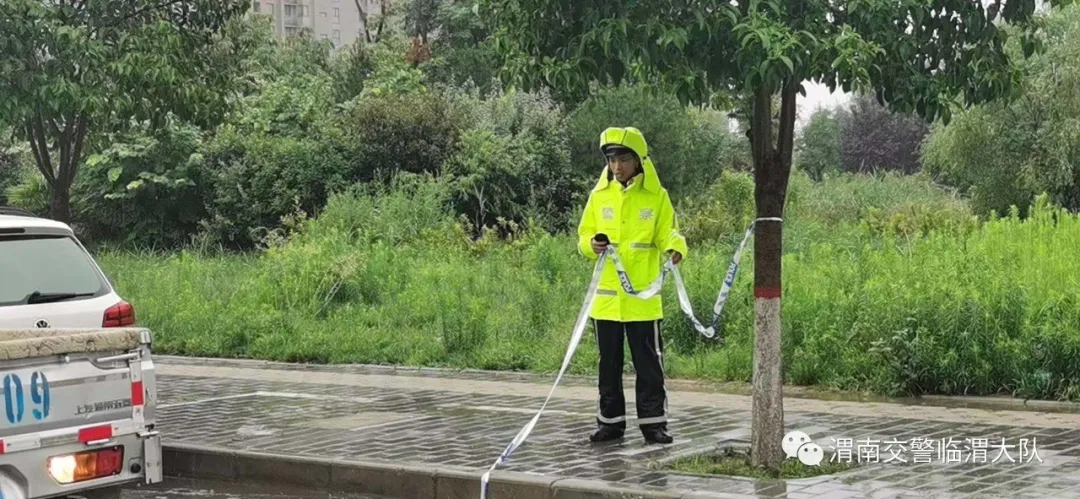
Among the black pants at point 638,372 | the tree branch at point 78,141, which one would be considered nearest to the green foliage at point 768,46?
the black pants at point 638,372

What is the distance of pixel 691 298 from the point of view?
1274cm

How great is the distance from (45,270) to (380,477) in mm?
2319

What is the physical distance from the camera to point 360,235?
1997 cm

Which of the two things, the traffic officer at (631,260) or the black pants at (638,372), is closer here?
the traffic officer at (631,260)

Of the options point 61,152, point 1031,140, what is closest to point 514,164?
point 1031,140

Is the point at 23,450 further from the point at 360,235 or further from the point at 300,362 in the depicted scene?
the point at 360,235

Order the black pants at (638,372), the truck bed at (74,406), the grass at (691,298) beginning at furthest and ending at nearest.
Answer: the grass at (691,298), the black pants at (638,372), the truck bed at (74,406)

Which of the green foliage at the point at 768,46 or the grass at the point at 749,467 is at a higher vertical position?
the green foliage at the point at 768,46

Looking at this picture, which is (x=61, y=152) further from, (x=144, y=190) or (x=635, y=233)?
(x=144, y=190)

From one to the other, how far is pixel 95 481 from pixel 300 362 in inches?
308

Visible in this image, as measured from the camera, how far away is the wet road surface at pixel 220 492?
8.30 m

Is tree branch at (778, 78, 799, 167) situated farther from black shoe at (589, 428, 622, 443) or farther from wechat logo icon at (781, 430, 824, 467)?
black shoe at (589, 428, 622, 443)

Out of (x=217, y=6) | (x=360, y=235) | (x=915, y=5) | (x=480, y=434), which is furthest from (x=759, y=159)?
(x=360, y=235)

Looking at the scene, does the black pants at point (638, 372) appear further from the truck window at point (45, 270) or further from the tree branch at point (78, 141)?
the tree branch at point (78, 141)
